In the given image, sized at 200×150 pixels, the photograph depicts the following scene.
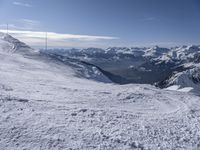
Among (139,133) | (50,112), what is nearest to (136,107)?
(139,133)

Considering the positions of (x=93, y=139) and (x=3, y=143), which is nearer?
(x=3, y=143)

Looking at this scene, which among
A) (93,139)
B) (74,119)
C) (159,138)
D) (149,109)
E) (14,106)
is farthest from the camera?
(149,109)

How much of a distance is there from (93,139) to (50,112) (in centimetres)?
378

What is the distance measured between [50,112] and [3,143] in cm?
399

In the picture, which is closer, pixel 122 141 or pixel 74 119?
pixel 122 141

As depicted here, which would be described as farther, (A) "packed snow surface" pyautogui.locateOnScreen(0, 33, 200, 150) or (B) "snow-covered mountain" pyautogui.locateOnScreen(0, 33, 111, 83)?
(B) "snow-covered mountain" pyautogui.locateOnScreen(0, 33, 111, 83)

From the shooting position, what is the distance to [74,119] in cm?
1252

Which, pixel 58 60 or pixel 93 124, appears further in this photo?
pixel 58 60

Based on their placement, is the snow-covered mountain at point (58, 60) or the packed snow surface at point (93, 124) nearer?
the packed snow surface at point (93, 124)

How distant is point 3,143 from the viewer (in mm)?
9430

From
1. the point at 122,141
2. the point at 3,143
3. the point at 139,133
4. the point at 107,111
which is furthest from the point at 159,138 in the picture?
the point at 3,143

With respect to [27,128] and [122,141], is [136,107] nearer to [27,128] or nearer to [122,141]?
[122,141]

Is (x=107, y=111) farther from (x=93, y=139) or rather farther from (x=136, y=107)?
(x=93, y=139)

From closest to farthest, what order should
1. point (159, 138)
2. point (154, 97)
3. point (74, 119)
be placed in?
point (159, 138) < point (74, 119) < point (154, 97)
